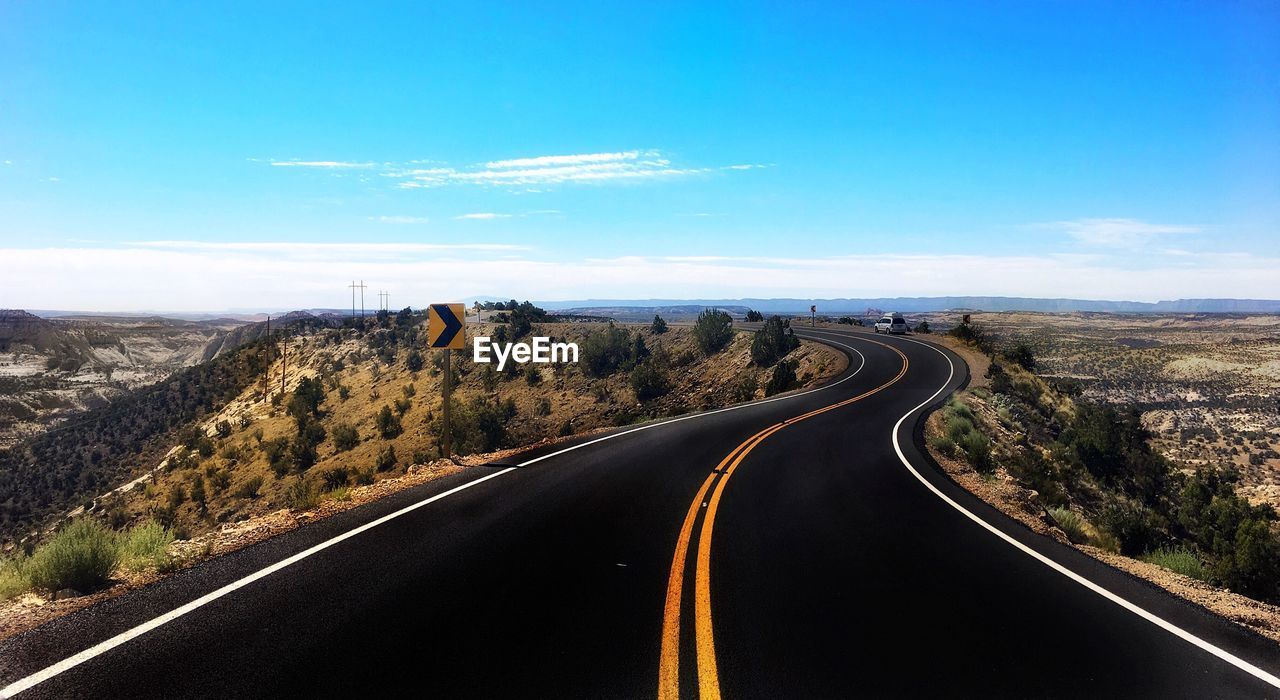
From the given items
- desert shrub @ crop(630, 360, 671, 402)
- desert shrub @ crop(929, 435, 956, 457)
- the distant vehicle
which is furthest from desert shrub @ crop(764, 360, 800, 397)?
the distant vehicle

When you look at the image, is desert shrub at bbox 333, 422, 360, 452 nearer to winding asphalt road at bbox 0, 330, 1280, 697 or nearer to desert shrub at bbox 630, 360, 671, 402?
desert shrub at bbox 630, 360, 671, 402

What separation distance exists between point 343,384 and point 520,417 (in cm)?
2174

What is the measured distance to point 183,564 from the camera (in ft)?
19.9

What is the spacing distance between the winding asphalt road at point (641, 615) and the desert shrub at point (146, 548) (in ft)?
1.99

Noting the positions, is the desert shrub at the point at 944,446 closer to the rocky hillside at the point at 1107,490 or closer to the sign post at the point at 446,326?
the rocky hillside at the point at 1107,490

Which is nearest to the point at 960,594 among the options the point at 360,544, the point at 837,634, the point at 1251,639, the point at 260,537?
the point at 837,634

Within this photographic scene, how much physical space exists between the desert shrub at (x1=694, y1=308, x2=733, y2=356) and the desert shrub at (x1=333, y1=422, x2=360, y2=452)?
23746mm

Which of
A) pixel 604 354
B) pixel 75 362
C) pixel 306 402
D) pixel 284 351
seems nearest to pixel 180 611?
pixel 604 354

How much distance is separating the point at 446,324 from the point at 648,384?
1008 inches

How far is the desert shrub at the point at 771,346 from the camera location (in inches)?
1528

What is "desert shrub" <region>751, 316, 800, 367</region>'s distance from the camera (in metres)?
38.8

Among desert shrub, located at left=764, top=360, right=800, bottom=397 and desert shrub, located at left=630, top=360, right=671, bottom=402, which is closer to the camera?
desert shrub, located at left=764, top=360, right=800, bottom=397

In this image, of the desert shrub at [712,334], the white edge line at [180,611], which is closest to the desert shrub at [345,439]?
the desert shrub at [712,334]

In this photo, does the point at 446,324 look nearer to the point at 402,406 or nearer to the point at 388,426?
the point at 388,426
